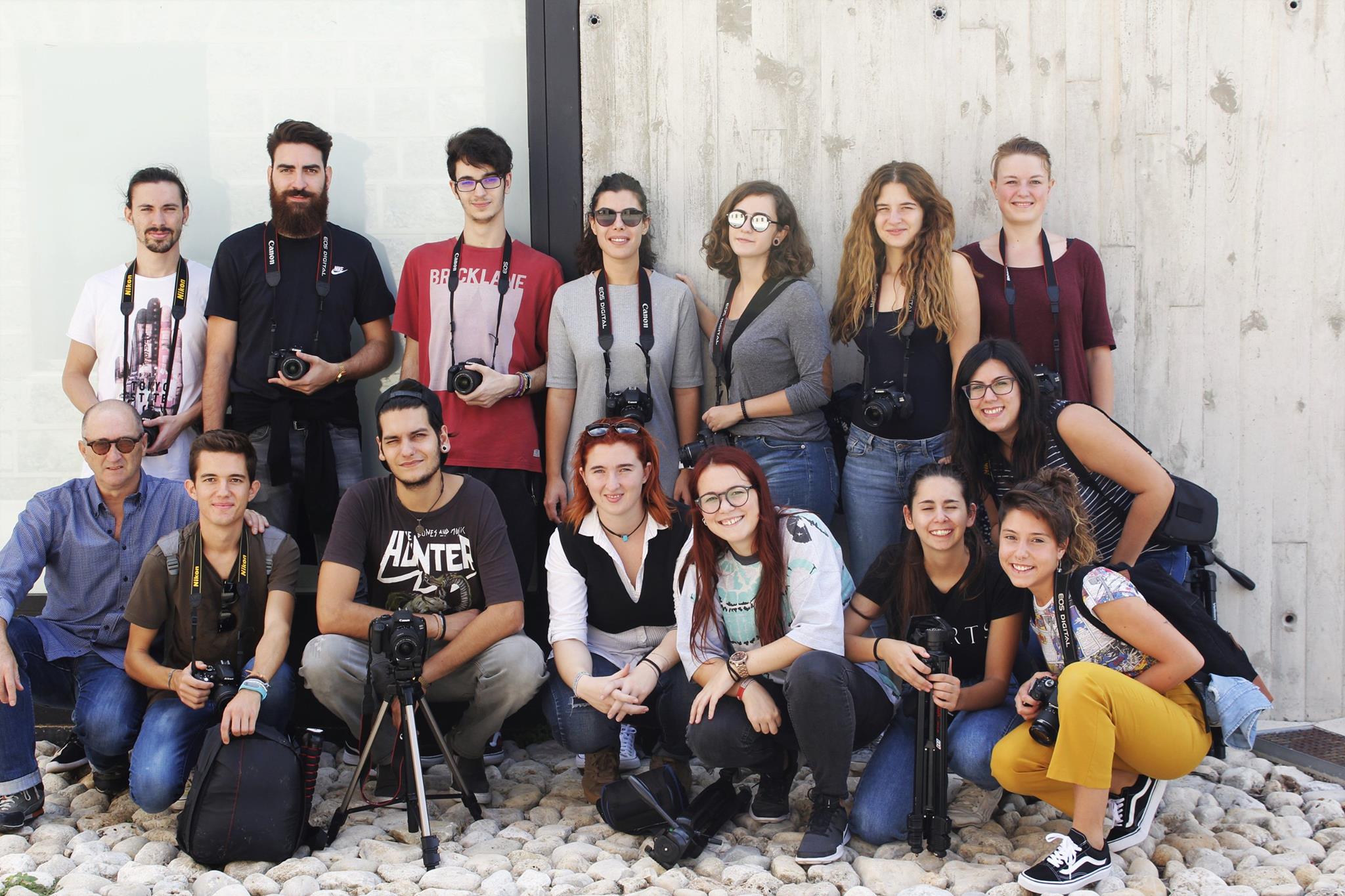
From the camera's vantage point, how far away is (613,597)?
3273mm

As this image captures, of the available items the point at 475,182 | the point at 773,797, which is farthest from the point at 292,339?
the point at 773,797

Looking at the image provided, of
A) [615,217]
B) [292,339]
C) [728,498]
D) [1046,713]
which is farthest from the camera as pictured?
[292,339]

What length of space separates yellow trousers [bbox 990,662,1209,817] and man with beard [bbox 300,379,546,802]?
136 cm

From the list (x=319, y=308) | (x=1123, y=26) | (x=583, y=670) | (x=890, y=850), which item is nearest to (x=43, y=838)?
(x=583, y=670)

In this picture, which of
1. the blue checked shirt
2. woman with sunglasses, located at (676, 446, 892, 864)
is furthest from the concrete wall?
the blue checked shirt

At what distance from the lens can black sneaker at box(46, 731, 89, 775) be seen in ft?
11.6

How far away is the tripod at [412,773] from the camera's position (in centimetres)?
284

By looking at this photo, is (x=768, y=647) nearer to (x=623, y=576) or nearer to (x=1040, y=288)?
(x=623, y=576)

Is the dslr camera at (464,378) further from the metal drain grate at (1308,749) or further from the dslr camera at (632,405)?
the metal drain grate at (1308,749)

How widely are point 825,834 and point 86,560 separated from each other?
88.2 inches

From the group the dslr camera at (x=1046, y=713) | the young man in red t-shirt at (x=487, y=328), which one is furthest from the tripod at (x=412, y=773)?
the dslr camera at (x=1046, y=713)

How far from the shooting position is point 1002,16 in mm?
4043

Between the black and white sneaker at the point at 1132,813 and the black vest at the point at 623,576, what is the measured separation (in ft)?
4.05

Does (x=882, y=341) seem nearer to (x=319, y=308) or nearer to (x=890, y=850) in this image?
(x=890, y=850)
